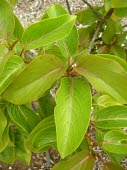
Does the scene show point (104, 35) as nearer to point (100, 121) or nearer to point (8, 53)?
point (100, 121)

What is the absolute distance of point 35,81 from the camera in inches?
34.4

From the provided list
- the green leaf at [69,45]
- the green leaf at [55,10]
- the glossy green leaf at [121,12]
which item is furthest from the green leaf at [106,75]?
the glossy green leaf at [121,12]

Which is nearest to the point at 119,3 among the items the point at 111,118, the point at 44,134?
the point at 111,118

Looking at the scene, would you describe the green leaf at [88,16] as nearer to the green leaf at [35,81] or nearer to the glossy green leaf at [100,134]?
the glossy green leaf at [100,134]

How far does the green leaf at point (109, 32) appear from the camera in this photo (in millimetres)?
1727

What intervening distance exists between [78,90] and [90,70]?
0.20 feet

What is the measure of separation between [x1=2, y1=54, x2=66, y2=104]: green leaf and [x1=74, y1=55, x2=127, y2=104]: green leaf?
0.06 m

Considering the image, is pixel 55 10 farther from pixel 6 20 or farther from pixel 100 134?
pixel 100 134

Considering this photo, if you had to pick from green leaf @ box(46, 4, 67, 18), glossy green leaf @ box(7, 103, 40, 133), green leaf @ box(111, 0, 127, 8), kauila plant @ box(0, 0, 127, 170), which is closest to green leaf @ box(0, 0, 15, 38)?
kauila plant @ box(0, 0, 127, 170)

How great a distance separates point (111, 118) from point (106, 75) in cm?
24

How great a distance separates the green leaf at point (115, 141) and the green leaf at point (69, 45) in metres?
0.25

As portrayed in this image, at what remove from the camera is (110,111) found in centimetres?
107

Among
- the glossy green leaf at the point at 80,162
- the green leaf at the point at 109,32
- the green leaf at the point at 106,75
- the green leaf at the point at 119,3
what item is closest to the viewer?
the green leaf at the point at 106,75

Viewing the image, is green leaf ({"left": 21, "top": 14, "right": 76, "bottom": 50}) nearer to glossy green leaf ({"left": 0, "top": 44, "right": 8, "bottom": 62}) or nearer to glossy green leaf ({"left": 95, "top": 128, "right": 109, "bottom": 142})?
glossy green leaf ({"left": 0, "top": 44, "right": 8, "bottom": 62})
